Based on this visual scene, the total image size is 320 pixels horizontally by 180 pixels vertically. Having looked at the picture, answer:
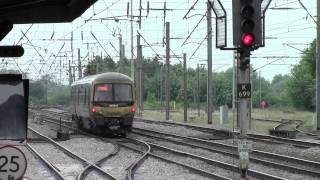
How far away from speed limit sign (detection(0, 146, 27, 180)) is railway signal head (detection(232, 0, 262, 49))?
16.1 feet

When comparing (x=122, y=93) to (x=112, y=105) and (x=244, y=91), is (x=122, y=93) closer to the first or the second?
(x=112, y=105)

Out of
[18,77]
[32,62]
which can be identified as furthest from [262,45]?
[32,62]

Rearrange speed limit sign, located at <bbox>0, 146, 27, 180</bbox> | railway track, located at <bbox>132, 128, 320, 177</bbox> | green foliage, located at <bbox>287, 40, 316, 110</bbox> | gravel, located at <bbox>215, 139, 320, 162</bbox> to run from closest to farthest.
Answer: speed limit sign, located at <bbox>0, 146, 27, 180</bbox>, railway track, located at <bbox>132, 128, 320, 177</bbox>, gravel, located at <bbox>215, 139, 320, 162</bbox>, green foliage, located at <bbox>287, 40, 316, 110</bbox>

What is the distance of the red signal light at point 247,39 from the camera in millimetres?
10492

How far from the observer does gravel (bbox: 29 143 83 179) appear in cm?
1635

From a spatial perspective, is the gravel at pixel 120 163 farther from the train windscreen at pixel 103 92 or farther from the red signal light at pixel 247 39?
the train windscreen at pixel 103 92

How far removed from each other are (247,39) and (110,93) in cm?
1995

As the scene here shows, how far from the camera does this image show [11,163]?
6961 mm

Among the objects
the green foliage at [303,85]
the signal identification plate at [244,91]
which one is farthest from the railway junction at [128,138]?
the green foliage at [303,85]

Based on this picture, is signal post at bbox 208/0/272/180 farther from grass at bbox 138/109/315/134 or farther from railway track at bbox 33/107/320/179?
grass at bbox 138/109/315/134

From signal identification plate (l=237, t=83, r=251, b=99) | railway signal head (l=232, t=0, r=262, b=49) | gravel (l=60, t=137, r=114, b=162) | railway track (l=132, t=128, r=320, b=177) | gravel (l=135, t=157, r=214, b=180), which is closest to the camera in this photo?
railway signal head (l=232, t=0, r=262, b=49)

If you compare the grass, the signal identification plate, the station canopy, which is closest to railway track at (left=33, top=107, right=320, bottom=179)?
the grass

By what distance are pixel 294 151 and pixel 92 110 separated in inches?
453

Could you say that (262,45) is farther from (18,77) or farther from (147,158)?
(147,158)
